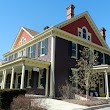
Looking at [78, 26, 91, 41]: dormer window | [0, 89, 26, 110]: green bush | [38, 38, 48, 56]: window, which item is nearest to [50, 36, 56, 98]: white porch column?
[38, 38, 48, 56]: window

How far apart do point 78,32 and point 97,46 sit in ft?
13.2

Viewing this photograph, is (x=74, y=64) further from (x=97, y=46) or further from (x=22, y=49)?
(x=22, y=49)

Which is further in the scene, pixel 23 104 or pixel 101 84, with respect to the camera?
pixel 101 84

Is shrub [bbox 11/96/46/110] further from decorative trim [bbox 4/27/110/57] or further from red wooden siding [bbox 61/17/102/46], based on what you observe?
red wooden siding [bbox 61/17/102/46]

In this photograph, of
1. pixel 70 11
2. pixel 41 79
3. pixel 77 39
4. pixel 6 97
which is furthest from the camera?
pixel 70 11

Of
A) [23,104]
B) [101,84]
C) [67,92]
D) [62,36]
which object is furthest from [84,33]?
[23,104]

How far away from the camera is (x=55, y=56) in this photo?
18344 mm

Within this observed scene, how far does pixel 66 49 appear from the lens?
19.7 meters

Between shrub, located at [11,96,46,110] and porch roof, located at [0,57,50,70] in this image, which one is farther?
porch roof, located at [0,57,50,70]

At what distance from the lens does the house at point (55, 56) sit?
17750mm

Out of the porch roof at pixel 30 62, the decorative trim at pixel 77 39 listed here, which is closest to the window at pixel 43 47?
the decorative trim at pixel 77 39

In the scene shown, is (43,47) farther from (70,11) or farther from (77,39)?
(70,11)

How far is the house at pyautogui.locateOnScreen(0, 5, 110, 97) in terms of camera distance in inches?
699

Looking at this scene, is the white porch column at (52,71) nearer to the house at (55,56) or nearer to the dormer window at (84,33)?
the house at (55,56)
